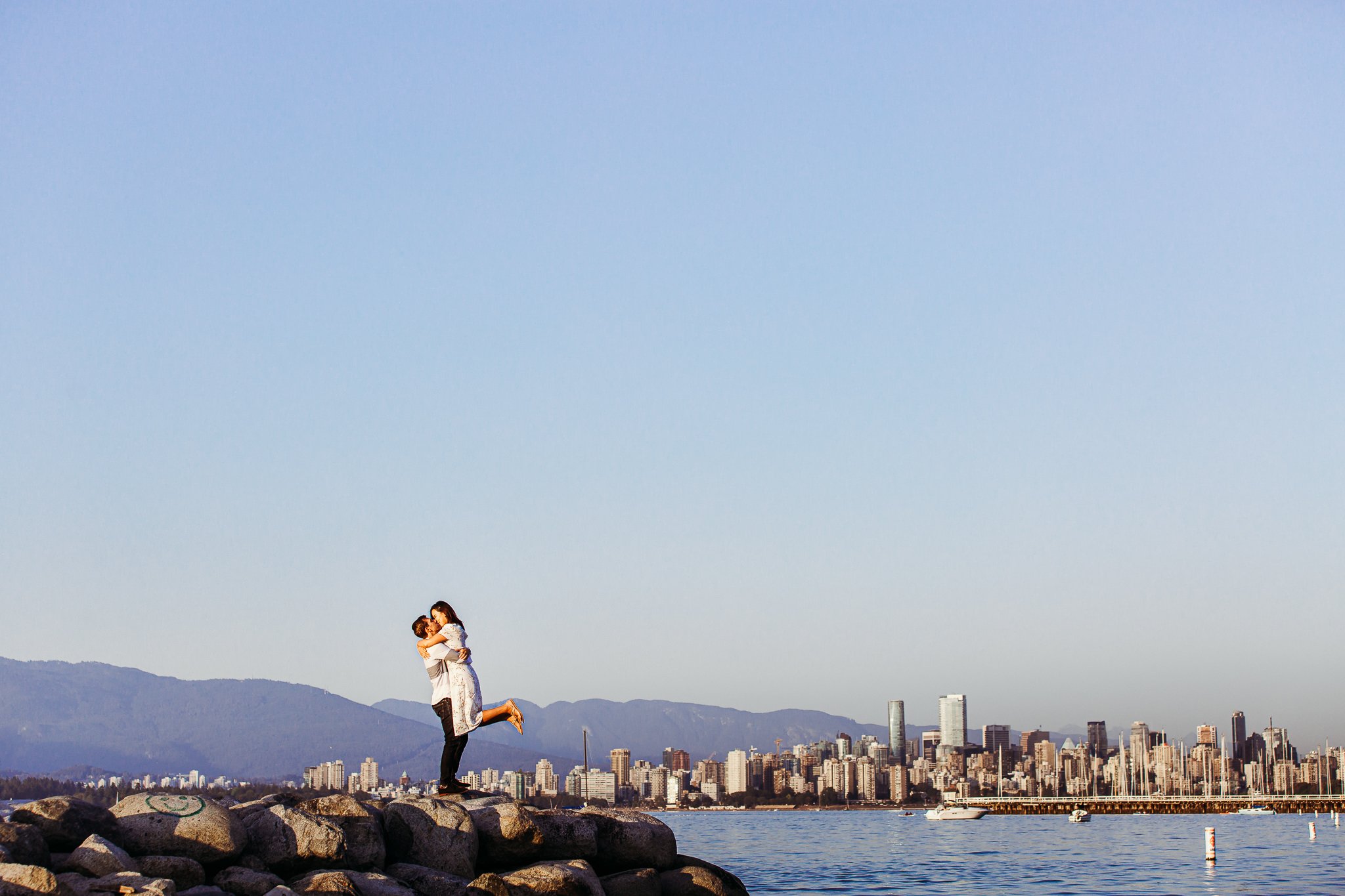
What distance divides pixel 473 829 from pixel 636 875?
2.40m

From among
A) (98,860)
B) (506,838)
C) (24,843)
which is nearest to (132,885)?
(98,860)

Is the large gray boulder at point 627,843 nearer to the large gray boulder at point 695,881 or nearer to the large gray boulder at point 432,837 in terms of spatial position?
the large gray boulder at point 695,881

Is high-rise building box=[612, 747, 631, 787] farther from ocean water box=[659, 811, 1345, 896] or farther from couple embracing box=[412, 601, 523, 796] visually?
couple embracing box=[412, 601, 523, 796]

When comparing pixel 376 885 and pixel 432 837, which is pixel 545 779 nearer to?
pixel 432 837

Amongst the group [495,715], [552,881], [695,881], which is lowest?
[695,881]

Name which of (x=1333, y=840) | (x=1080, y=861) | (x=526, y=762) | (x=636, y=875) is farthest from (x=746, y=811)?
(x=636, y=875)

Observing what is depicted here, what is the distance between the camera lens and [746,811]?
19575 centimetres

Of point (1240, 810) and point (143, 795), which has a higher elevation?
point (143, 795)

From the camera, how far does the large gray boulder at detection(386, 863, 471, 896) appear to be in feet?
46.1

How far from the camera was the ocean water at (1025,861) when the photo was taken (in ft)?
107

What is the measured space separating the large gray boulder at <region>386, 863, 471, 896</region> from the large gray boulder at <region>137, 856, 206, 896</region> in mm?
2140

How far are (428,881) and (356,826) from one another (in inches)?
38.4

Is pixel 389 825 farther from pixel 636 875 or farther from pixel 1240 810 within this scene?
pixel 1240 810

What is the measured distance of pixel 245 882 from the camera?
1282cm
